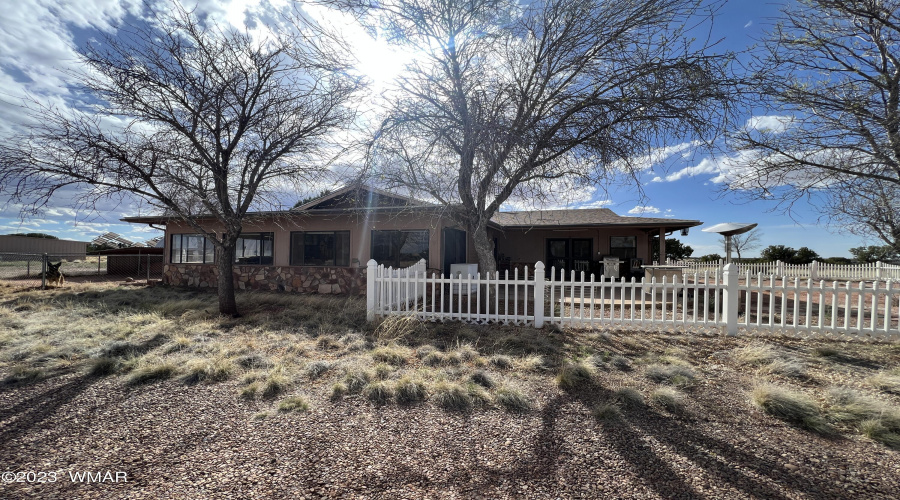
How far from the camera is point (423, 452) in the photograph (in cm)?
244

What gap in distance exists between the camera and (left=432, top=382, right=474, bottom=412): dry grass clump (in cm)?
319

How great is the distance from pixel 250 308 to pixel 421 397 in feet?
22.4

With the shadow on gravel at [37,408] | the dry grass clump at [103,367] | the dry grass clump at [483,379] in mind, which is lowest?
the shadow on gravel at [37,408]

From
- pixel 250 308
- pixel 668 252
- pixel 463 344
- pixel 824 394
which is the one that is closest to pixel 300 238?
pixel 250 308

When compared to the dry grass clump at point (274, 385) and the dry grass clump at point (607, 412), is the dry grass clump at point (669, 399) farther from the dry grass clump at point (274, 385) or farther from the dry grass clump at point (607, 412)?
the dry grass clump at point (274, 385)

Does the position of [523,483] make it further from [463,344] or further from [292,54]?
[292,54]

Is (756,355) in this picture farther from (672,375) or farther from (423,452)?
(423,452)

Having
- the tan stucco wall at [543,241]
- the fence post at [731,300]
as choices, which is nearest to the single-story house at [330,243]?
the tan stucco wall at [543,241]

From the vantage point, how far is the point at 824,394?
11.2ft

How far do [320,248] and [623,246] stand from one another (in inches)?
482

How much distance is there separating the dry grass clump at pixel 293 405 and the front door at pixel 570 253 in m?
13.8

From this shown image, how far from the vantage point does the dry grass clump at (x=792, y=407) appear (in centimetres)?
280

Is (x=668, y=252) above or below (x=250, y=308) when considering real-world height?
above

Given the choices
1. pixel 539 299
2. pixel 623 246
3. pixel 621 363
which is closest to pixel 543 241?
pixel 623 246
